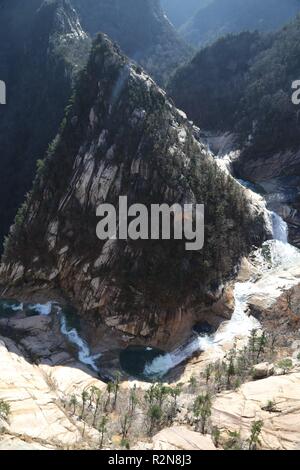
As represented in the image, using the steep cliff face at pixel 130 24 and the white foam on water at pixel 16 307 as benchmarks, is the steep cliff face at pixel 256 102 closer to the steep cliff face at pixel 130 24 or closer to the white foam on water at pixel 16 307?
the white foam on water at pixel 16 307

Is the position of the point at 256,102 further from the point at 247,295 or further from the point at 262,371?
the point at 262,371

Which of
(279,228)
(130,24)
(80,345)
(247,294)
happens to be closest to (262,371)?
(80,345)

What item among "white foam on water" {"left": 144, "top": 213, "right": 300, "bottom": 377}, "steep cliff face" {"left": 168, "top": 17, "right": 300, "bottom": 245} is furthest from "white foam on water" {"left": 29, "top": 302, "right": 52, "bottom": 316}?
"steep cliff face" {"left": 168, "top": 17, "right": 300, "bottom": 245}

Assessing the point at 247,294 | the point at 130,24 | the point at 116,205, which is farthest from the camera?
the point at 130,24

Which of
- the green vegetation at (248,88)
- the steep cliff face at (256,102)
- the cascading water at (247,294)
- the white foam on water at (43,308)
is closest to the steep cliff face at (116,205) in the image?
the cascading water at (247,294)

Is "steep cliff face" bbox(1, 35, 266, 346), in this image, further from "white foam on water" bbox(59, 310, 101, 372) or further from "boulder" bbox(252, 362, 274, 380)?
"boulder" bbox(252, 362, 274, 380)

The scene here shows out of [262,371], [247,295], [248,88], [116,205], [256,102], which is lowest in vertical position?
[262,371]
